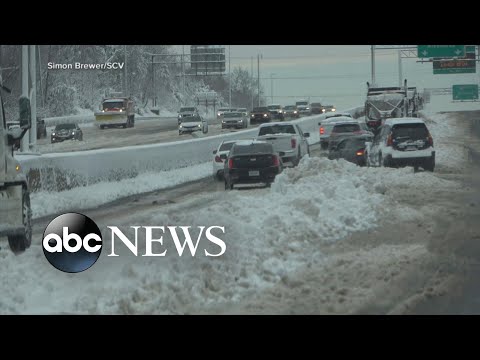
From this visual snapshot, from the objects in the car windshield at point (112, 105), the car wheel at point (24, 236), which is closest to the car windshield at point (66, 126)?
the car windshield at point (112, 105)

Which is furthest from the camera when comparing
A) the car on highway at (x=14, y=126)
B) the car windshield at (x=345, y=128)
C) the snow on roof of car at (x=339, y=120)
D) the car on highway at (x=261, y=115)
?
the car windshield at (x=345, y=128)

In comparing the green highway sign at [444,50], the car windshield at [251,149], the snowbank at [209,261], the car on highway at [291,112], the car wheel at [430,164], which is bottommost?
the snowbank at [209,261]

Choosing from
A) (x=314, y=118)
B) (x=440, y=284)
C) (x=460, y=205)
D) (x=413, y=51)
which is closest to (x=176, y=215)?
(x=440, y=284)

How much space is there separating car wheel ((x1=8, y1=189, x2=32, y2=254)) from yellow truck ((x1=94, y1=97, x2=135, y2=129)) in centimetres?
499

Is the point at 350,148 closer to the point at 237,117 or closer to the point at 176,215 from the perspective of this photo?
the point at 237,117

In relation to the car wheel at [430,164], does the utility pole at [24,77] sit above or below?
above

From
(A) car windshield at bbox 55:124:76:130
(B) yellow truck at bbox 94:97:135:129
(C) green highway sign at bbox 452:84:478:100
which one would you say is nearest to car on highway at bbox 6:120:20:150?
(B) yellow truck at bbox 94:97:135:129

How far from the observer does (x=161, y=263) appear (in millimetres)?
10469

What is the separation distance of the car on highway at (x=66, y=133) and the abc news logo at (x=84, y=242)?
8.84 meters

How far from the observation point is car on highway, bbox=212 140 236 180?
14.9 m

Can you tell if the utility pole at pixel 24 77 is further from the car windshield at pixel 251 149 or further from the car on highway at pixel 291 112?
the car on highway at pixel 291 112

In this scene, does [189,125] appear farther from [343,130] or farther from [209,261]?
[209,261]

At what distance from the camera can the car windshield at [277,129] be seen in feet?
53.1
